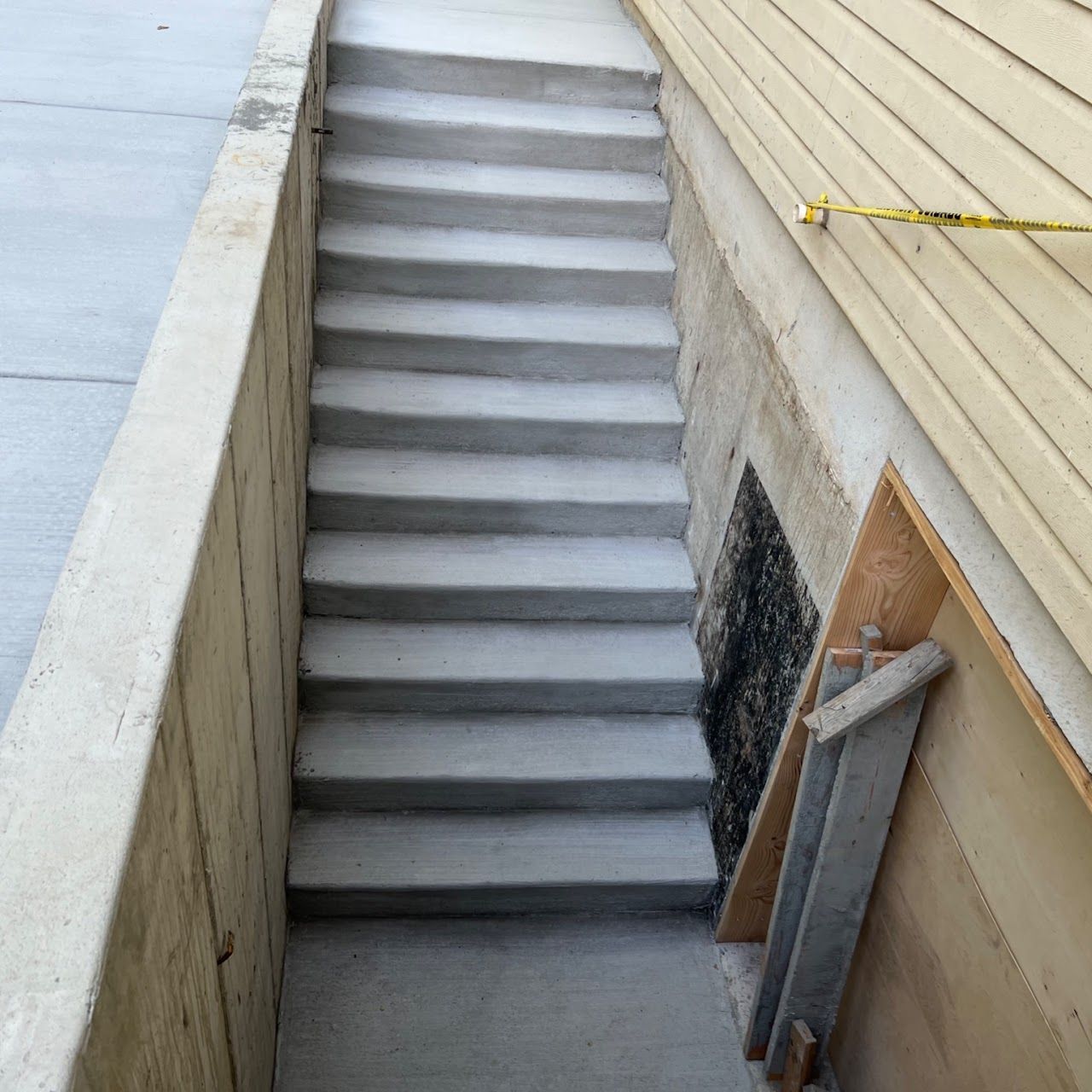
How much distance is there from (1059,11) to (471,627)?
3.04 meters

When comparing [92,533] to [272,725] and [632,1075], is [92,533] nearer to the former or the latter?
[272,725]

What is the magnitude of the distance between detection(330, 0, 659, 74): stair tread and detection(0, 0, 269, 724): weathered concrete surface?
1.85 feet

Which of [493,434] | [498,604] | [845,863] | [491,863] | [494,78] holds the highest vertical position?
[494,78]

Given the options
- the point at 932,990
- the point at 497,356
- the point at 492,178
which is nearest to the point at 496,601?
the point at 497,356

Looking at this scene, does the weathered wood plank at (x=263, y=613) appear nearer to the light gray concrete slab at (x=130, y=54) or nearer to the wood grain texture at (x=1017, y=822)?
the light gray concrete slab at (x=130, y=54)

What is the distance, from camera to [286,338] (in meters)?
3.37

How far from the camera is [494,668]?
4223 mm

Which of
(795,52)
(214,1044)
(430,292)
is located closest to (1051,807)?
(214,1044)

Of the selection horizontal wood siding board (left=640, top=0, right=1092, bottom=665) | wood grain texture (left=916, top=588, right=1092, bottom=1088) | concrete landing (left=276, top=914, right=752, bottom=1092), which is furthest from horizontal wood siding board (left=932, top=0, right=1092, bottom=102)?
concrete landing (left=276, top=914, right=752, bottom=1092)

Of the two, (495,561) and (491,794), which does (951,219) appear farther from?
(491,794)

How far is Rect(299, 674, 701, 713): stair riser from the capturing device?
416 centimetres

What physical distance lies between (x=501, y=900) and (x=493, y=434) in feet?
6.41

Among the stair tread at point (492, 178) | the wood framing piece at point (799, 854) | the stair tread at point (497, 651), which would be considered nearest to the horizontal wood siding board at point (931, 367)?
the wood framing piece at point (799, 854)

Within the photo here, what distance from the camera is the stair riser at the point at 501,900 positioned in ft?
12.8
